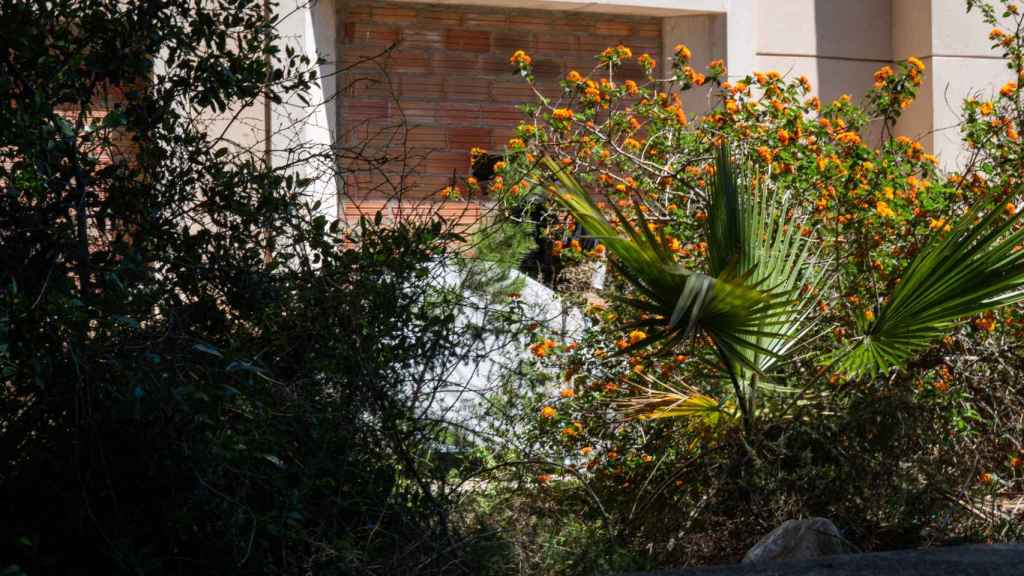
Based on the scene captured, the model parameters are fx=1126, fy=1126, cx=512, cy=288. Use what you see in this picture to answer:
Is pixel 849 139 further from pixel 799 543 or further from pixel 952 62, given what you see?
pixel 952 62

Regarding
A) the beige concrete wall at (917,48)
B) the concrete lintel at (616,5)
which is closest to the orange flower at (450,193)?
the concrete lintel at (616,5)

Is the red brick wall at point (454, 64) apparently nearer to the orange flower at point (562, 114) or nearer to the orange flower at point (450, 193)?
the orange flower at point (562, 114)

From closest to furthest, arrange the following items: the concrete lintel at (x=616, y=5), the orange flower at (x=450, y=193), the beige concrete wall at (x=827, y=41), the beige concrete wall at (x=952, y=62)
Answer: the orange flower at (x=450, y=193) → the concrete lintel at (x=616, y=5) → the beige concrete wall at (x=952, y=62) → the beige concrete wall at (x=827, y=41)

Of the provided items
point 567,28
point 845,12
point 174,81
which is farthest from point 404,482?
point 845,12

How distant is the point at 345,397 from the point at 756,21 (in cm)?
Answer: 567

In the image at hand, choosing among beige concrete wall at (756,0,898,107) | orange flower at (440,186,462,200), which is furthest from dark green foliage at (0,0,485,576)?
beige concrete wall at (756,0,898,107)

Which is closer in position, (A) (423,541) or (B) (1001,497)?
(A) (423,541)

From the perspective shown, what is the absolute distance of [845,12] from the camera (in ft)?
27.7

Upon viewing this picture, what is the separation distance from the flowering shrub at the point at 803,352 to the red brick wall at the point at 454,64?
2084mm

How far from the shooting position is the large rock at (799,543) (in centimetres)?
366

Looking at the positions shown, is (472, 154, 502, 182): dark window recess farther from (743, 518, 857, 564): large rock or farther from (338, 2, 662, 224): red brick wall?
(743, 518, 857, 564): large rock

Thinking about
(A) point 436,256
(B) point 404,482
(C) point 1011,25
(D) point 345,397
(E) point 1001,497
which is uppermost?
(C) point 1011,25

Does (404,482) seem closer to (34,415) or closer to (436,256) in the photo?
(436,256)

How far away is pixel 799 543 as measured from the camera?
3.68 m
